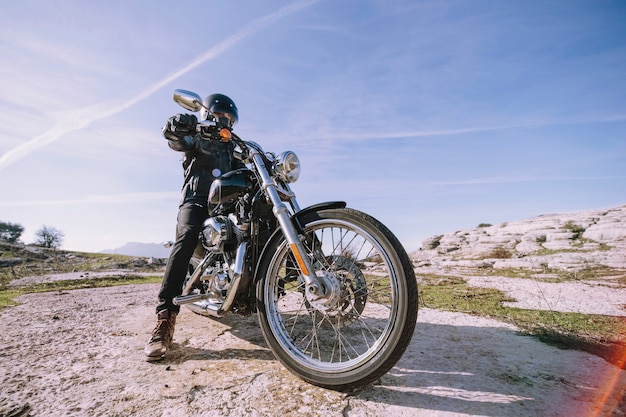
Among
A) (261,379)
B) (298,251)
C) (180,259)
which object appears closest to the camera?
(261,379)

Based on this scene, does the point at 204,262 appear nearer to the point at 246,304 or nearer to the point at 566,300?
the point at 246,304

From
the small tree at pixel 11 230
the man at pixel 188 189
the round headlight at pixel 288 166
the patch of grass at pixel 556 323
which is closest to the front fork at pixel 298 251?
the round headlight at pixel 288 166

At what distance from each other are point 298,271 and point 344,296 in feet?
1.47

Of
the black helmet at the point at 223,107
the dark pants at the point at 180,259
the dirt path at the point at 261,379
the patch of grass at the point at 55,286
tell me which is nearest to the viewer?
the dirt path at the point at 261,379

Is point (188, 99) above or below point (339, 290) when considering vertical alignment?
above

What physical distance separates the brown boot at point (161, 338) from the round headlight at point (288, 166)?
5.14ft

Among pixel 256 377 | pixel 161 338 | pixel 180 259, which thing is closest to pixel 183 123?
pixel 180 259

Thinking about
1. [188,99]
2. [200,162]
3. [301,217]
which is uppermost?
[188,99]

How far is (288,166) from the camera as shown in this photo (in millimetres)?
2404

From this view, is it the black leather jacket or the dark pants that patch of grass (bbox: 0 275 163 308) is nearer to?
the dark pants

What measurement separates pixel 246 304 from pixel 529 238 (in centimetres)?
3110

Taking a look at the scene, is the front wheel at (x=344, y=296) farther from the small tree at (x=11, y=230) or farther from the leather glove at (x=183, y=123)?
the small tree at (x=11, y=230)

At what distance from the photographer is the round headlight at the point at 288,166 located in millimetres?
2396

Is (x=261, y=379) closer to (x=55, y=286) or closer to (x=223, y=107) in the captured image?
(x=223, y=107)
